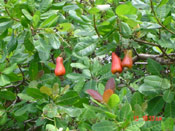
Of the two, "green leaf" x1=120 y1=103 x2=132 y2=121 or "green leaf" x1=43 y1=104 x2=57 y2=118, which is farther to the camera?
"green leaf" x1=43 y1=104 x2=57 y2=118

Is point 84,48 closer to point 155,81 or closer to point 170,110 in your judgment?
point 155,81

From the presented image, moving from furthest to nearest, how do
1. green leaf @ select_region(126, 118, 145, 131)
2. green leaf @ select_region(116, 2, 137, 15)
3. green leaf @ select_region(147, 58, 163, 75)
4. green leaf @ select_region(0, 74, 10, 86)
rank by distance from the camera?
green leaf @ select_region(0, 74, 10, 86) < green leaf @ select_region(147, 58, 163, 75) < green leaf @ select_region(116, 2, 137, 15) < green leaf @ select_region(126, 118, 145, 131)

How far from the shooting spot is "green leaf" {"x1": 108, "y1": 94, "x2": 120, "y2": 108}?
1.17 metres

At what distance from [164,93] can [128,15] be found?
0.49m

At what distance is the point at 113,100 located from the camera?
46.7 inches

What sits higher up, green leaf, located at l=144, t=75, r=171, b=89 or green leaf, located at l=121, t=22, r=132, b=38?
green leaf, located at l=121, t=22, r=132, b=38

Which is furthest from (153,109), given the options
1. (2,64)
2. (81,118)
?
(2,64)

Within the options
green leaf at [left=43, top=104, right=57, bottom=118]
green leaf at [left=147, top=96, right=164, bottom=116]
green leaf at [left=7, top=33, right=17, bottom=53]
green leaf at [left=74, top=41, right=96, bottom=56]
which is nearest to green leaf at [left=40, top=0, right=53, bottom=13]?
green leaf at [left=7, top=33, right=17, bottom=53]

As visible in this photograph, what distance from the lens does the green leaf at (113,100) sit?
1.17m

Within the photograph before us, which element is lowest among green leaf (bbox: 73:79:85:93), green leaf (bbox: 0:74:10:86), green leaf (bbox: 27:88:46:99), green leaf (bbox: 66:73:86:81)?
green leaf (bbox: 73:79:85:93)

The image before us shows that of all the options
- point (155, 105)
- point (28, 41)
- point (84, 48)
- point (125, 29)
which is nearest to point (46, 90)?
point (84, 48)

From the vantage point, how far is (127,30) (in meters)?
1.51

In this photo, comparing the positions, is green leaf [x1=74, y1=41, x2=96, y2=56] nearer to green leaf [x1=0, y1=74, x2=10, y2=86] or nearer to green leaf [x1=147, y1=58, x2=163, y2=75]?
green leaf [x1=147, y1=58, x2=163, y2=75]

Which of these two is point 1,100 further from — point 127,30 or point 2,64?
point 127,30
